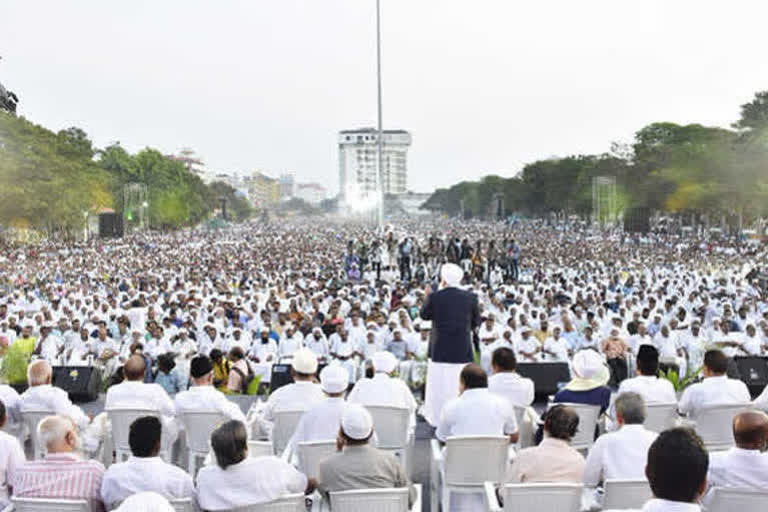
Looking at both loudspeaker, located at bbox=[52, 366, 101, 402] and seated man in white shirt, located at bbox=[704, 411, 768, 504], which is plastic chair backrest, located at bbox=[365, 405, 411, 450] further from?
loudspeaker, located at bbox=[52, 366, 101, 402]

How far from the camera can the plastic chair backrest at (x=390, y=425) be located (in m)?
5.64

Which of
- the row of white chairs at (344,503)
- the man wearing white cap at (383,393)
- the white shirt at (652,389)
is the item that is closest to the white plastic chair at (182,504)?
the row of white chairs at (344,503)

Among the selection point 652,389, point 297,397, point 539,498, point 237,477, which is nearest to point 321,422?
point 297,397

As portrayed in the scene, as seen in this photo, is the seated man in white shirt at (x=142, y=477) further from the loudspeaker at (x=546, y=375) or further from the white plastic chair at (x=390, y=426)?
the loudspeaker at (x=546, y=375)

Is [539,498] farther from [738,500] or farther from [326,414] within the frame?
[326,414]

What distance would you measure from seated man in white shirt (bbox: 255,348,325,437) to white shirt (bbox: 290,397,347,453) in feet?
1.24

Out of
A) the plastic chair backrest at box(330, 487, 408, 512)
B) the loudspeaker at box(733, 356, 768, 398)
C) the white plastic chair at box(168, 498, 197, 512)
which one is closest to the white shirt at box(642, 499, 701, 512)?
the plastic chair backrest at box(330, 487, 408, 512)

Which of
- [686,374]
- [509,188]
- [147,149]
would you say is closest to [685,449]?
[686,374]

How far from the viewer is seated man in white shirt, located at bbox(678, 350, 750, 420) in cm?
566

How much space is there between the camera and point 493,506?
3.90 meters

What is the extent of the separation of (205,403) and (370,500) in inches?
90.7

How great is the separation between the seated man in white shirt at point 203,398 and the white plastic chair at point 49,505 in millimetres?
1872

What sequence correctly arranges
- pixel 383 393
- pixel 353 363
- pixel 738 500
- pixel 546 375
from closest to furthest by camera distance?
1. pixel 738 500
2. pixel 383 393
3. pixel 546 375
4. pixel 353 363

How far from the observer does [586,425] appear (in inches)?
216
